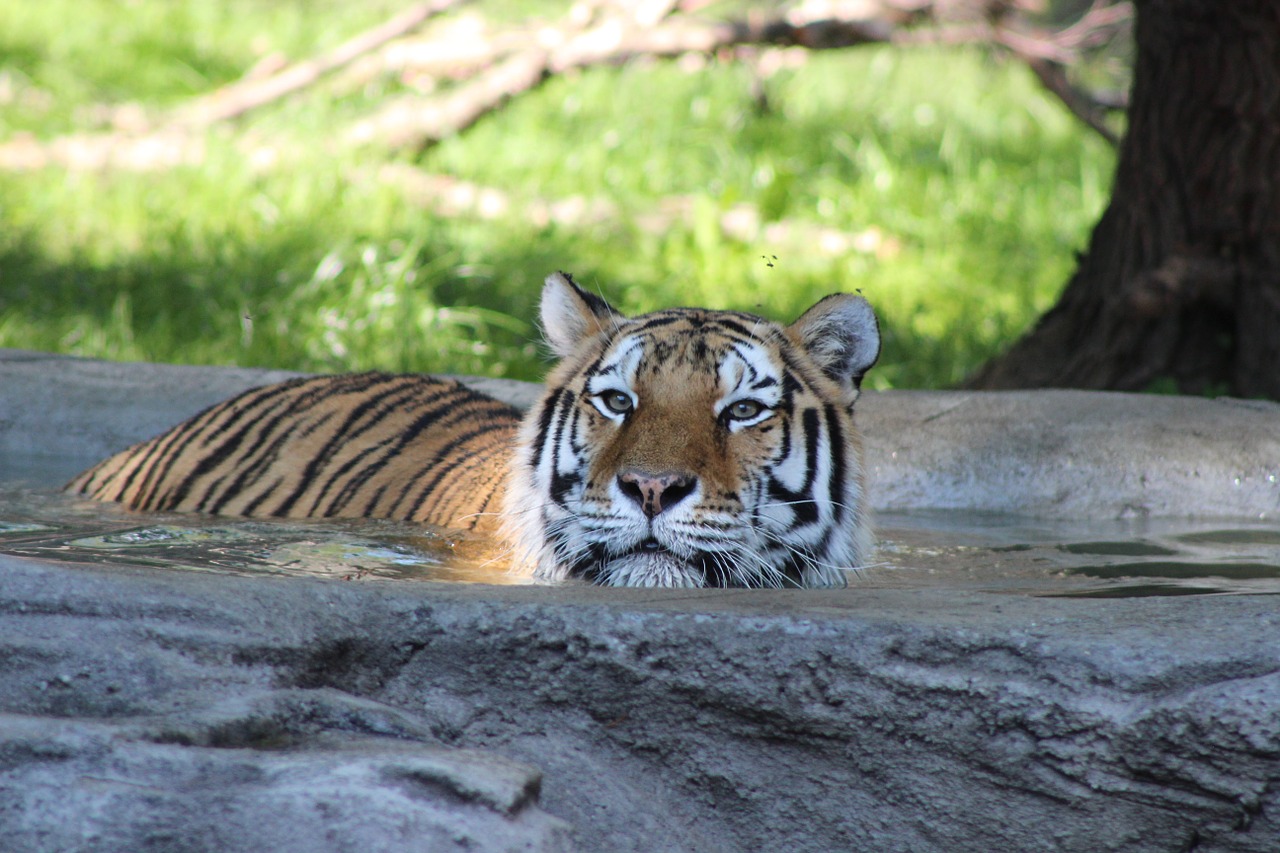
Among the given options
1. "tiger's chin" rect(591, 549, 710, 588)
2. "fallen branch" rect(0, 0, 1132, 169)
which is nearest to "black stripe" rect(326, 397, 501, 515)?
"tiger's chin" rect(591, 549, 710, 588)

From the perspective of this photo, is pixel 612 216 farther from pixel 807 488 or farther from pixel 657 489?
pixel 657 489

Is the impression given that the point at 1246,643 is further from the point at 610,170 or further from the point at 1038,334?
the point at 610,170

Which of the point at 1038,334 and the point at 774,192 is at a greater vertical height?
the point at 774,192

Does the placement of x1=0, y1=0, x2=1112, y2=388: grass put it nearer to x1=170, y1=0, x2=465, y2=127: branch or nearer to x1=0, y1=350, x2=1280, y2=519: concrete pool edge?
x1=170, y1=0, x2=465, y2=127: branch

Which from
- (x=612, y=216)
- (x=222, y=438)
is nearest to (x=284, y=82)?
(x=612, y=216)

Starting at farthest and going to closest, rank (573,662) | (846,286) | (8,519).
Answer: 1. (846,286)
2. (8,519)
3. (573,662)

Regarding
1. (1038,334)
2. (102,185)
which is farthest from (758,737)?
(102,185)

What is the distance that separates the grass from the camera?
5.67m

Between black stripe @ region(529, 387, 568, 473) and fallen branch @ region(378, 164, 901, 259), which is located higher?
fallen branch @ region(378, 164, 901, 259)

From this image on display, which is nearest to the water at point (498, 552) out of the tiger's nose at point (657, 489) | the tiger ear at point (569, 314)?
the tiger's nose at point (657, 489)

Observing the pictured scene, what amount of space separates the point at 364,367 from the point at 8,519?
2.18 metres

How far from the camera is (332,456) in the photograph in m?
3.59

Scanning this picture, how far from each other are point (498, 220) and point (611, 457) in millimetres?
4669

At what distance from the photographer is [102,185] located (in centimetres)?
721
